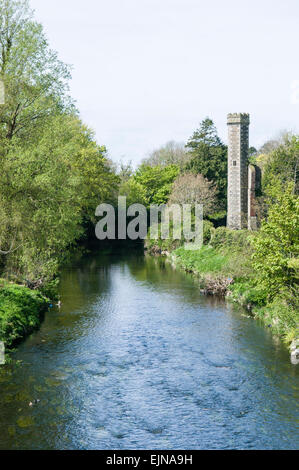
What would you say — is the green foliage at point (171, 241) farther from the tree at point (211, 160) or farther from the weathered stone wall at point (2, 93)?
the weathered stone wall at point (2, 93)

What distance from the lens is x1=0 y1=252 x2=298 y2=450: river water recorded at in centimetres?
1652

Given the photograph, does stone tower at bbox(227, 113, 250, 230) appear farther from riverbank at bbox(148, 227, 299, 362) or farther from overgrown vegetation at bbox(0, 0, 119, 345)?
overgrown vegetation at bbox(0, 0, 119, 345)

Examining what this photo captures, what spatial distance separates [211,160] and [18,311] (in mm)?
49640

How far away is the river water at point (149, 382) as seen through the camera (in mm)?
16516

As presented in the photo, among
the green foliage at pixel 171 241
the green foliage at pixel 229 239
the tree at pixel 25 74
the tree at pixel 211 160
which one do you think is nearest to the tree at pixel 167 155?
the tree at pixel 211 160

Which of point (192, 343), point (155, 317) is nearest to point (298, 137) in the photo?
point (155, 317)

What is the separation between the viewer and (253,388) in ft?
66.4

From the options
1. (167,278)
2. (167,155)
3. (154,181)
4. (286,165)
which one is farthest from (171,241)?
(167,155)

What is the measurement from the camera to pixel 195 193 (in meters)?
66.9

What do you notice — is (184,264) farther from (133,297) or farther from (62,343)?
(62,343)

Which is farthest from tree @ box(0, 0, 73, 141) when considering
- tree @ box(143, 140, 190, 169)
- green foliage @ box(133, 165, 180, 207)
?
tree @ box(143, 140, 190, 169)

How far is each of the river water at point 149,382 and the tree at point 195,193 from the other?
33446 mm

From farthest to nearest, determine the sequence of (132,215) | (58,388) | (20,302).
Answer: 1. (132,215)
2. (20,302)
3. (58,388)

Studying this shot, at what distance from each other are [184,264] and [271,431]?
34.3 meters
